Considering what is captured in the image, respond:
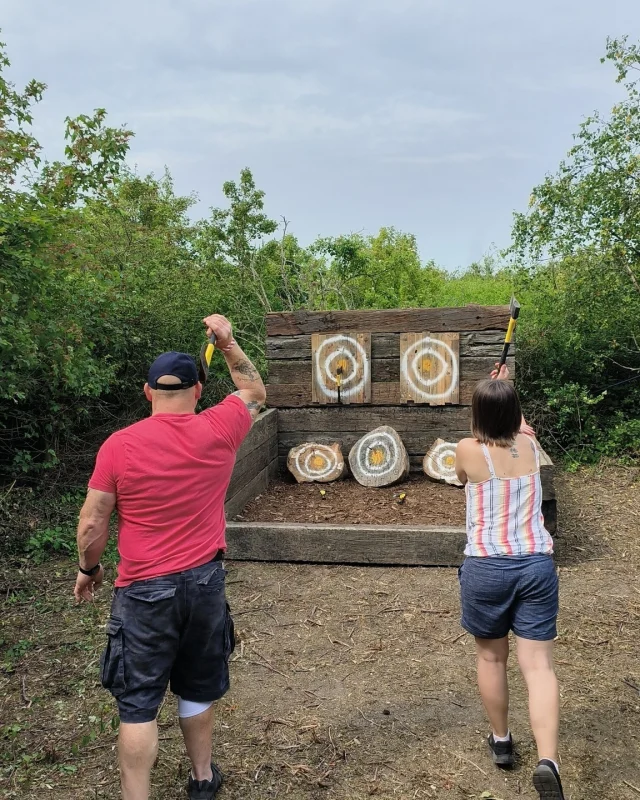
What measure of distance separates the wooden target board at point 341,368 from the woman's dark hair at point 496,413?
3963mm

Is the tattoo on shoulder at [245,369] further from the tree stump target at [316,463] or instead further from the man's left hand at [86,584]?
the tree stump target at [316,463]

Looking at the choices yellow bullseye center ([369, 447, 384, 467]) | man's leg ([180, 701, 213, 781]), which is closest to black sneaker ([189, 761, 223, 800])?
man's leg ([180, 701, 213, 781])

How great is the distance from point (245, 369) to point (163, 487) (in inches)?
25.6

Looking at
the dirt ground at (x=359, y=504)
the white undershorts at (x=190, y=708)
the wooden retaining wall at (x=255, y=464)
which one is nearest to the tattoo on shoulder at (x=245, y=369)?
the white undershorts at (x=190, y=708)

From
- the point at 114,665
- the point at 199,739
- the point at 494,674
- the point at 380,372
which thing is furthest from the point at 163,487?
the point at 380,372

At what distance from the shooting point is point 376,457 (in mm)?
6008

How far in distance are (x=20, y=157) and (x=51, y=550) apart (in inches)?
111

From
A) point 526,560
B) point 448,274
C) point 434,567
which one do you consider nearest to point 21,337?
point 434,567

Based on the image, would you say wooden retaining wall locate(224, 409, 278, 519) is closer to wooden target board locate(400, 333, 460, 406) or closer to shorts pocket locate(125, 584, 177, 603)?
wooden target board locate(400, 333, 460, 406)

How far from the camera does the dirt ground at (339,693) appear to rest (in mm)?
2385

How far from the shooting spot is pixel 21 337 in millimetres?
4109

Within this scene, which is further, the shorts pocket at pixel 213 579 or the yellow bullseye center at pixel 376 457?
the yellow bullseye center at pixel 376 457

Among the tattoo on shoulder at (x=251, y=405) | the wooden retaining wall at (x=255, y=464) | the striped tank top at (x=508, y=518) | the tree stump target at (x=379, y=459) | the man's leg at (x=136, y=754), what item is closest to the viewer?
the man's leg at (x=136, y=754)

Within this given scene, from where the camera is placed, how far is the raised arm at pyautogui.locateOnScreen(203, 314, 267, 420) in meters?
2.37
